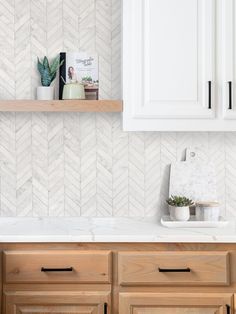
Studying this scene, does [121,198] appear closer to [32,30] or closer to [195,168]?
[195,168]

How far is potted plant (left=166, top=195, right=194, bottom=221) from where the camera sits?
2688 mm

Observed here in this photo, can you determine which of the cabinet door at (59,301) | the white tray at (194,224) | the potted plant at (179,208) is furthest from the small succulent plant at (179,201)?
the cabinet door at (59,301)

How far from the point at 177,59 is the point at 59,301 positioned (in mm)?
1241

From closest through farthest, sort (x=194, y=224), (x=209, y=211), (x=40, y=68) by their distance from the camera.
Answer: (x=194, y=224), (x=209, y=211), (x=40, y=68)

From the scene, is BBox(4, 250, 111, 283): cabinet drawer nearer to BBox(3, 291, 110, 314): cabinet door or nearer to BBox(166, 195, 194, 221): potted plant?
BBox(3, 291, 110, 314): cabinet door

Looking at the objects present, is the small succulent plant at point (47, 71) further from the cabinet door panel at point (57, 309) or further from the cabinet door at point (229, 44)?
the cabinet door panel at point (57, 309)

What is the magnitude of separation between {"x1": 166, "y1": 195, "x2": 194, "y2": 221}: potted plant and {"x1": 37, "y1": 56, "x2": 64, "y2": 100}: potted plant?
0.83 meters

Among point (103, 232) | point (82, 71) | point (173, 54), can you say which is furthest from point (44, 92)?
point (103, 232)

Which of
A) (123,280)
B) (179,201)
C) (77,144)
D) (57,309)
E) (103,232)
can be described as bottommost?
(57,309)

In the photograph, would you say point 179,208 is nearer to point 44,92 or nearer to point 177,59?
point 177,59

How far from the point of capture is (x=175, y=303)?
93.6 inches

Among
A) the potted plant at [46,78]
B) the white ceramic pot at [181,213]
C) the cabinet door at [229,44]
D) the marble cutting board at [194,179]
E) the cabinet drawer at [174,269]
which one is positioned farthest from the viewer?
the marble cutting board at [194,179]

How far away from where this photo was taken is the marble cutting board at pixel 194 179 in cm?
291

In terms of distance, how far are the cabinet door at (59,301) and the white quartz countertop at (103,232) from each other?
9.3 inches
